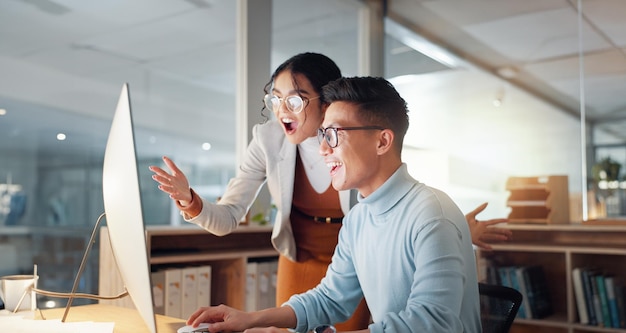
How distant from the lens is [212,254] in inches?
124

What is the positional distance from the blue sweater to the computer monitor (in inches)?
17.5

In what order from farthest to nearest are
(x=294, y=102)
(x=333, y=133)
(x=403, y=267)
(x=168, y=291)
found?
(x=168, y=291) → (x=294, y=102) → (x=333, y=133) → (x=403, y=267)

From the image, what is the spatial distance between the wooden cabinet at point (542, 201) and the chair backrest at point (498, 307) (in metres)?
2.38

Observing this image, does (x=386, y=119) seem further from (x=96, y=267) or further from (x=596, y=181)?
(x=596, y=181)

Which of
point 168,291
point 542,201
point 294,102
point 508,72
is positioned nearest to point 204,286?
point 168,291

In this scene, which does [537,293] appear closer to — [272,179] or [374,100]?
[272,179]

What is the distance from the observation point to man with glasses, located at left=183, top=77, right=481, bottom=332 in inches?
49.3

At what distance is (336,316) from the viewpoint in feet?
5.16

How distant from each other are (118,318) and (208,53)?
8.44 ft

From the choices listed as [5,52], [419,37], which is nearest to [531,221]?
[419,37]

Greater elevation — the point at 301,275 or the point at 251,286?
the point at 301,275

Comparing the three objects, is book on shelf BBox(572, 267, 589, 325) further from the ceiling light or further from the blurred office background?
the ceiling light

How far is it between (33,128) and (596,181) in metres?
3.50

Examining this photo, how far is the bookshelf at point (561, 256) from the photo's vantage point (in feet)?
11.7
